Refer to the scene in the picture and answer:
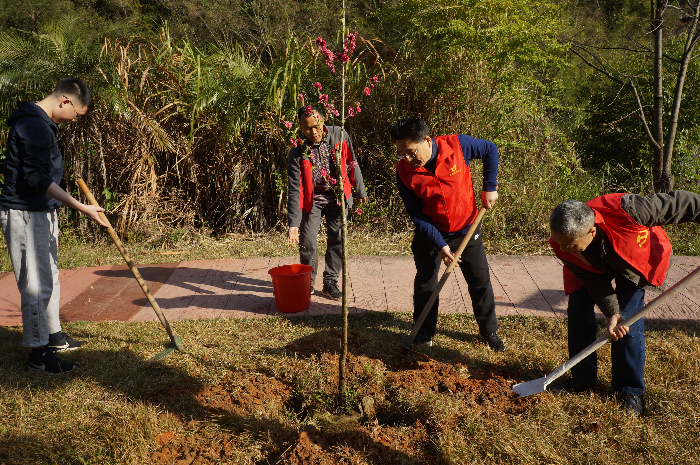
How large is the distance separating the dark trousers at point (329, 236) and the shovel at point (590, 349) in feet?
6.90

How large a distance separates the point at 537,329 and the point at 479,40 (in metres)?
3.51

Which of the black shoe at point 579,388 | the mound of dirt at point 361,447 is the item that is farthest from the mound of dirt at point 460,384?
the mound of dirt at point 361,447

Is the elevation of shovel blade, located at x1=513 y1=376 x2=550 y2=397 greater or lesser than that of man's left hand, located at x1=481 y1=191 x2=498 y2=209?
lesser

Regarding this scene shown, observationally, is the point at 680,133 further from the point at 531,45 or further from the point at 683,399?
the point at 683,399

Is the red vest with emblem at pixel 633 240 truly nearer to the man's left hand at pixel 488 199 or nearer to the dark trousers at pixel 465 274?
the man's left hand at pixel 488 199

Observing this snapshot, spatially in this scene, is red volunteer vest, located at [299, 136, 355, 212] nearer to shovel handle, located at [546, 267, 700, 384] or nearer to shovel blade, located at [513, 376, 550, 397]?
shovel blade, located at [513, 376, 550, 397]

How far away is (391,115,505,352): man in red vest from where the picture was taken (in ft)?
11.1

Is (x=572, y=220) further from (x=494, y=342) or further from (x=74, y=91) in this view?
(x=74, y=91)

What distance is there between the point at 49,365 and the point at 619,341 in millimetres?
3792

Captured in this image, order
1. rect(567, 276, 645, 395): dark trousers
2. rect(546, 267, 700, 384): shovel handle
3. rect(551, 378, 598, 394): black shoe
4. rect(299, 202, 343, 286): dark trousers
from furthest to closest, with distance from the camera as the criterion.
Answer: rect(299, 202, 343, 286): dark trousers, rect(551, 378, 598, 394): black shoe, rect(567, 276, 645, 395): dark trousers, rect(546, 267, 700, 384): shovel handle

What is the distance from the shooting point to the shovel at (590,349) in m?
2.64

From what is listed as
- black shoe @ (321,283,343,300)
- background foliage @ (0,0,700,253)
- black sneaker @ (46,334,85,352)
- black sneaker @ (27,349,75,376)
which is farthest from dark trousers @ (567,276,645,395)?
black sneaker @ (46,334,85,352)

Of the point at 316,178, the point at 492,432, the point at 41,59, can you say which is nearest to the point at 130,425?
the point at 492,432

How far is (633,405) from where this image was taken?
2980 millimetres
